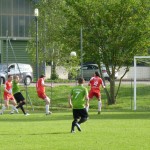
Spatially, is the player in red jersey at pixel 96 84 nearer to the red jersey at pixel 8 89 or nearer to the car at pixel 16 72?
the red jersey at pixel 8 89

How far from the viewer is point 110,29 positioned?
40500 mm

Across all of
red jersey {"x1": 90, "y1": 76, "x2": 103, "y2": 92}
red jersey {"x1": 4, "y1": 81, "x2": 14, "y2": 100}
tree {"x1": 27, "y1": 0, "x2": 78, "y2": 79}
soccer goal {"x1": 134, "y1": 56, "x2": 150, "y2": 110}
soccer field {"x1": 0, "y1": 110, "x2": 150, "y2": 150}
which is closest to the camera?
soccer field {"x1": 0, "y1": 110, "x2": 150, "y2": 150}

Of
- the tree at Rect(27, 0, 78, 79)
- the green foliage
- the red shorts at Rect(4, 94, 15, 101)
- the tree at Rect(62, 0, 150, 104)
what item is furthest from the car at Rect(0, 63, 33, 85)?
the red shorts at Rect(4, 94, 15, 101)

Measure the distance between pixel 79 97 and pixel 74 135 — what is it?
1.62m

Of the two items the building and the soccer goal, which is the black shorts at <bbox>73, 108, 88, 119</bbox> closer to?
the soccer goal

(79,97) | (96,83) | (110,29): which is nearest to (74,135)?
(79,97)

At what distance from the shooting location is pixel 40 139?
19.4 meters

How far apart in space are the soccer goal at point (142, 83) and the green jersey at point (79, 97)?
15.7 meters

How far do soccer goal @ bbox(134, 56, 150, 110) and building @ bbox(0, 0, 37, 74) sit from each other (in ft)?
73.6

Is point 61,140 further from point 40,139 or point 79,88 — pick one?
point 79,88

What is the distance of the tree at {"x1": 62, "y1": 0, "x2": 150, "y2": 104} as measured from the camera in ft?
132

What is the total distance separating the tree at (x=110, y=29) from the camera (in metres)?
40.2

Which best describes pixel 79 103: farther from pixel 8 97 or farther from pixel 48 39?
pixel 48 39

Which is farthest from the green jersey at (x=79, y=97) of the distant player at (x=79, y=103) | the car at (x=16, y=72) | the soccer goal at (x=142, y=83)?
the car at (x=16, y=72)
